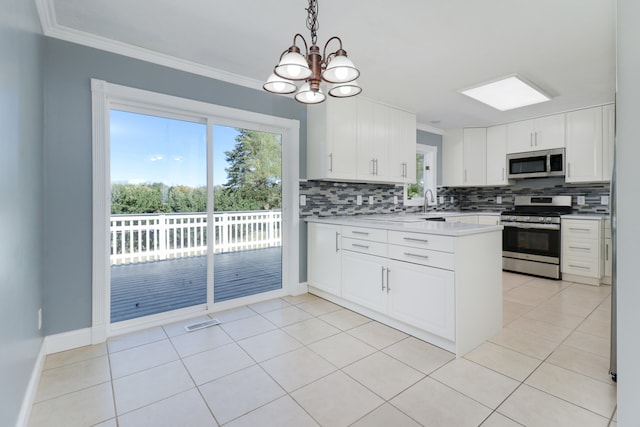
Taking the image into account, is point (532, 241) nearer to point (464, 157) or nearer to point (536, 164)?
point (536, 164)

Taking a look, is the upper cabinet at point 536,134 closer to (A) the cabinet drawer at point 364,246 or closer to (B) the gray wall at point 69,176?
(A) the cabinet drawer at point 364,246

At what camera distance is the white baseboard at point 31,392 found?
153cm

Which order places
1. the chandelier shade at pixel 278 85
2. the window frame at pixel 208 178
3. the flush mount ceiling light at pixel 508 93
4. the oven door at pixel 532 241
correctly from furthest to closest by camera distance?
the oven door at pixel 532 241 < the flush mount ceiling light at pixel 508 93 < the window frame at pixel 208 178 < the chandelier shade at pixel 278 85

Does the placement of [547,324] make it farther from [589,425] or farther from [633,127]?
[633,127]

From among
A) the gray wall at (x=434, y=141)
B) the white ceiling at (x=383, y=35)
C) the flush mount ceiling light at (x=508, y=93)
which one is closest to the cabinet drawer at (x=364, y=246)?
the white ceiling at (x=383, y=35)

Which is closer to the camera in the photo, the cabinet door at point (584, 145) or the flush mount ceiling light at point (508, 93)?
the flush mount ceiling light at point (508, 93)

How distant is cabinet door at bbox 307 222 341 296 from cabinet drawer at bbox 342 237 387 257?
133mm

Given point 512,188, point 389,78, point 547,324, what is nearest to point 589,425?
point 547,324

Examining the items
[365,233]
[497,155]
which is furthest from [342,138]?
[497,155]

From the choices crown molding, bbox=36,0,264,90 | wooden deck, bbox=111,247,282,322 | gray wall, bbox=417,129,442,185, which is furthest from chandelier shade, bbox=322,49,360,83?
gray wall, bbox=417,129,442,185

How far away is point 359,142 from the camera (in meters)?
3.71

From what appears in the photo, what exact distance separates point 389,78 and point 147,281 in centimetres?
355

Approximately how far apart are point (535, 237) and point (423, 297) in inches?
120

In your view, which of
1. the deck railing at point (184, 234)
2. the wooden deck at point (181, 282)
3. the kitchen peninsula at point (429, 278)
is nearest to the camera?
the kitchen peninsula at point (429, 278)
